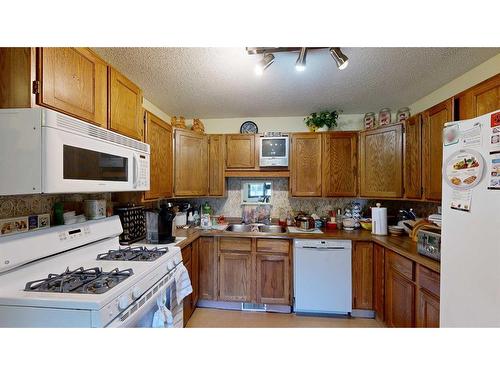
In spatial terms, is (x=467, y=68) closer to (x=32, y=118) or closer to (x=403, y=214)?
(x=403, y=214)

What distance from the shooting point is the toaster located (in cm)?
136

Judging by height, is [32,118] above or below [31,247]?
above

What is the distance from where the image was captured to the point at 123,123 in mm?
1424

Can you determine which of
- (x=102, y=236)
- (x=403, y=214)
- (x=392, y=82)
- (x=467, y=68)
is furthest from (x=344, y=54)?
(x=102, y=236)

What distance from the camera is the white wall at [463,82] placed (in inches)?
59.3

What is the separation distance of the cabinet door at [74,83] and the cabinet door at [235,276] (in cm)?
170

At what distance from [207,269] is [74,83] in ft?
6.37

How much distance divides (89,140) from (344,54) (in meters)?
1.72

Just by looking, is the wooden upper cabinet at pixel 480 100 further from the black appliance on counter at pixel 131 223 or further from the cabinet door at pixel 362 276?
the black appliance on counter at pixel 131 223

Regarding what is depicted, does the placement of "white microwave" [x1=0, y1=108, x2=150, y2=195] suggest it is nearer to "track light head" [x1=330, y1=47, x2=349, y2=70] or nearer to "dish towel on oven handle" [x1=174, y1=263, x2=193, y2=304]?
"dish towel on oven handle" [x1=174, y1=263, x2=193, y2=304]

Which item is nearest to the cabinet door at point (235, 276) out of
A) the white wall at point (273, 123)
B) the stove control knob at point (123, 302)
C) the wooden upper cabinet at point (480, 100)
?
the stove control knob at point (123, 302)

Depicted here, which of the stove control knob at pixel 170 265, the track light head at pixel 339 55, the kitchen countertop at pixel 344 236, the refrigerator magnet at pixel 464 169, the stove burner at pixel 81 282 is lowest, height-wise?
the stove control knob at pixel 170 265

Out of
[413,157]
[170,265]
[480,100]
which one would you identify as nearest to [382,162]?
[413,157]

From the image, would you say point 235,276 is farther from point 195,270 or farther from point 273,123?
point 273,123
